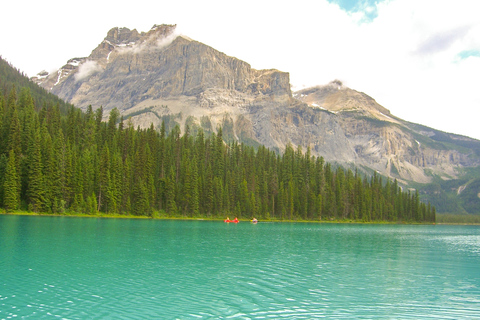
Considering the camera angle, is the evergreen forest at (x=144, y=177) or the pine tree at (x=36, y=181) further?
the evergreen forest at (x=144, y=177)

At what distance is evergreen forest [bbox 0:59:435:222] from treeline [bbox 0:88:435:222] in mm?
313

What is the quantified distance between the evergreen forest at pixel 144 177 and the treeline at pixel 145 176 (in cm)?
31

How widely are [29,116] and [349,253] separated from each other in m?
110

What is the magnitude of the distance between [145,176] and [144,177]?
60cm

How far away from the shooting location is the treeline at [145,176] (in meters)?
98.2

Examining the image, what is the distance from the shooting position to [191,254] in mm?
38625

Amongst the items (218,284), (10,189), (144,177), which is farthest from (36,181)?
(218,284)

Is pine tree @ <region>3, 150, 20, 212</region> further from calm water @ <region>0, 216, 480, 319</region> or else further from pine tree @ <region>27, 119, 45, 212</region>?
calm water @ <region>0, 216, 480, 319</region>

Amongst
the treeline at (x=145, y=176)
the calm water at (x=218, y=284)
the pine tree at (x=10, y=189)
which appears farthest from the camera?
the treeline at (x=145, y=176)

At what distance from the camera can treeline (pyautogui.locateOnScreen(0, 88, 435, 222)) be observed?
98.2 meters

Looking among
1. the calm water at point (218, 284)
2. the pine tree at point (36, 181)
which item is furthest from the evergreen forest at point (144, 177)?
the calm water at point (218, 284)

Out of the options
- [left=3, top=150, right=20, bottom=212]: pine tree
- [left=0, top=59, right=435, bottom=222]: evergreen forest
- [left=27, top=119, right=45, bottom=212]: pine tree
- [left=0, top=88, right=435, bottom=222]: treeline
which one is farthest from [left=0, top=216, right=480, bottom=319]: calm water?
[left=0, top=88, right=435, bottom=222]: treeline

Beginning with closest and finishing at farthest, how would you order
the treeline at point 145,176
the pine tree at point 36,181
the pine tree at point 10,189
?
the pine tree at point 10,189
the pine tree at point 36,181
the treeline at point 145,176

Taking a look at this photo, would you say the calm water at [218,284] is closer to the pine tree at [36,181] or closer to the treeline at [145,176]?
the pine tree at [36,181]
